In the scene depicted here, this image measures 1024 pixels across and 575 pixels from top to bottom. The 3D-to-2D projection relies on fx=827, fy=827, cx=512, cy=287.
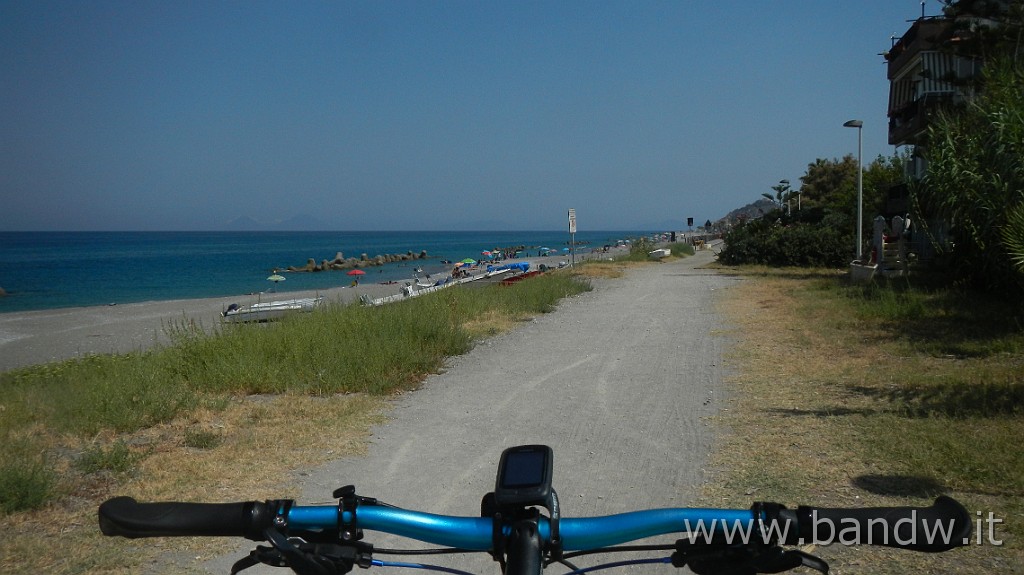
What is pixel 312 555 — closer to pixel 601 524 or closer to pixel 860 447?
pixel 601 524

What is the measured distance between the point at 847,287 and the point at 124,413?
56.2 feet

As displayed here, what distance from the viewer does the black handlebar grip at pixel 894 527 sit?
170 centimetres

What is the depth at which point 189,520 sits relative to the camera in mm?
1825

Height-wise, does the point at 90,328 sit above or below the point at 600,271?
below

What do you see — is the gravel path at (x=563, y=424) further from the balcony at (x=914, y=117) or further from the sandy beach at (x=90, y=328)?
the balcony at (x=914, y=117)

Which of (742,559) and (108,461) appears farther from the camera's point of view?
(108,461)

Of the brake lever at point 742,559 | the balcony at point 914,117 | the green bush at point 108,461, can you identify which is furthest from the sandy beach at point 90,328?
the balcony at point 914,117

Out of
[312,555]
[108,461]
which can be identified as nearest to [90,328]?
[108,461]

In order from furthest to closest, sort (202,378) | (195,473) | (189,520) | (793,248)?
(793,248), (202,378), (195,473), (189,520)

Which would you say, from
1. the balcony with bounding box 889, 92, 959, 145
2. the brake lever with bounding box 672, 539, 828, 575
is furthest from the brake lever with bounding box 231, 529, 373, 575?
the balcony with bounding box 889, 92, 959, 145

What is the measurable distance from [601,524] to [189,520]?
91cm

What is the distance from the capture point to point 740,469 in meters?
5.76

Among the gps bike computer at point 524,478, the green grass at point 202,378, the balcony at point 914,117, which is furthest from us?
the balcony at point 914,117

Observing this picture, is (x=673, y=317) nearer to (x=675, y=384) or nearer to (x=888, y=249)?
(x=675, y=384)
